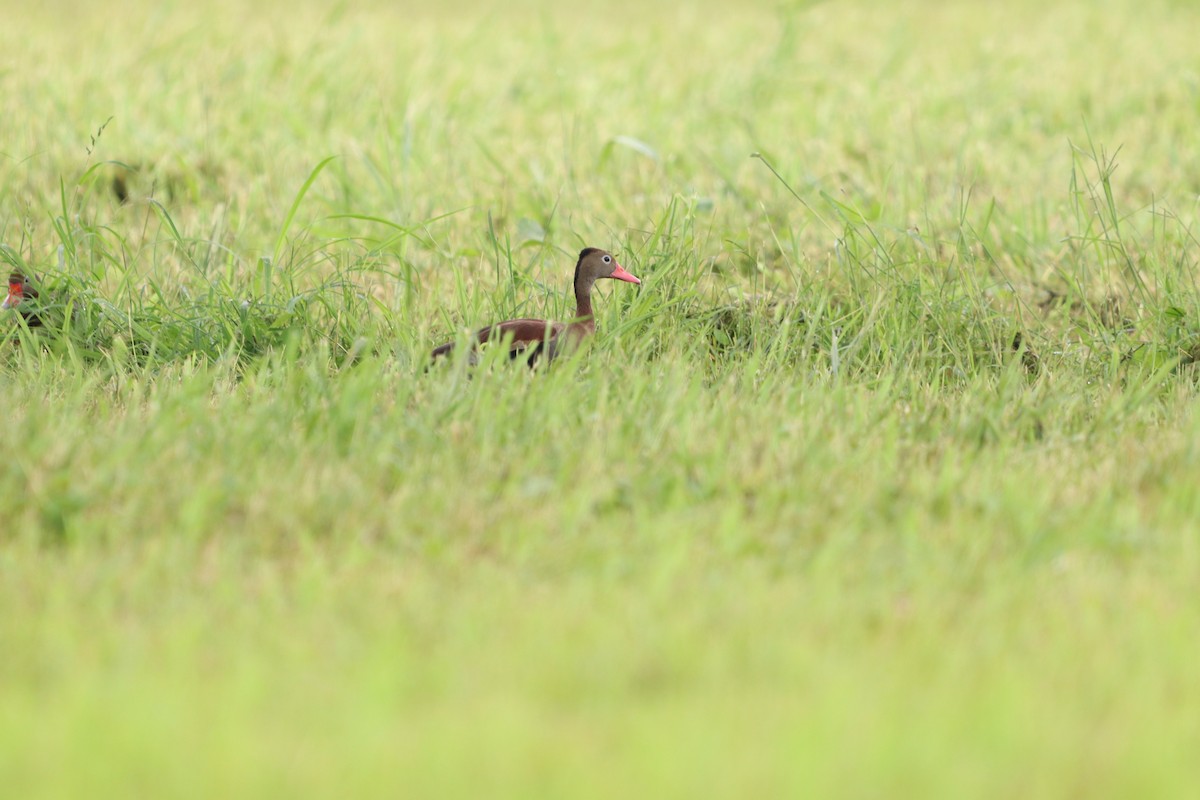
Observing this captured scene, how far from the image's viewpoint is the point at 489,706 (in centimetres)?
248

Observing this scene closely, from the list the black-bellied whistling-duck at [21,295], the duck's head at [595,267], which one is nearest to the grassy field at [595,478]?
the black-bellied whistling-duck at [21,295]

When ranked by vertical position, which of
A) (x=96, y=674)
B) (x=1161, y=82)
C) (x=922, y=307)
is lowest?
(x=96, y=674)

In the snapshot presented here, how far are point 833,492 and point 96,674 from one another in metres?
1.74

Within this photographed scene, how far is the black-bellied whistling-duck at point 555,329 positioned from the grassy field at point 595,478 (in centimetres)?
12

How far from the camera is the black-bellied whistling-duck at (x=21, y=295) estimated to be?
464cm

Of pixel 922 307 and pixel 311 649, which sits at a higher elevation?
pixel 922 307

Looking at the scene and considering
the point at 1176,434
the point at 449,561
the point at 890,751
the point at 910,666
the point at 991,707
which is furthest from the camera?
the point at 1176,434

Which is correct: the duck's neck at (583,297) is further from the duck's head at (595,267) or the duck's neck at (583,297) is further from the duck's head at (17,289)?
the duck's head at (17,289)

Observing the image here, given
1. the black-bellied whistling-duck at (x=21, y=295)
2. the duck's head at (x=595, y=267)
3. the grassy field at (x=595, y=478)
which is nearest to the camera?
the grassy field at (x=595, y=478)

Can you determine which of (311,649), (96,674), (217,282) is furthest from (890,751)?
(217,282)

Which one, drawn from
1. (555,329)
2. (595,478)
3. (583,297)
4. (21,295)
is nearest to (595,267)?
(583,297)

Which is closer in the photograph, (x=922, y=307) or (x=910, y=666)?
(x=910, y=666)

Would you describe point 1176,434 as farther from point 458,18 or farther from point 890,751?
point 458,18

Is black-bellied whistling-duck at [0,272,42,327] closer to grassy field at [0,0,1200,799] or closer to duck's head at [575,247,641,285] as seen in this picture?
grassy field at [0,0,1200,799]
